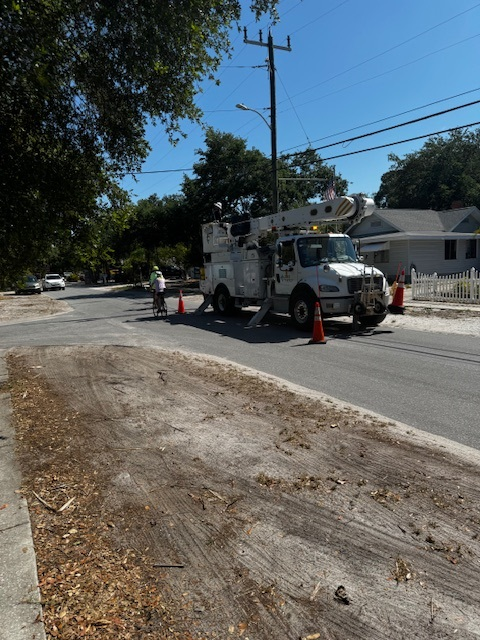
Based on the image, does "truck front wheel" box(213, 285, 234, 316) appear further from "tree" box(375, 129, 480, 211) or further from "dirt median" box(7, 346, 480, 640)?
"tree" box(375, 129, 480, 211)

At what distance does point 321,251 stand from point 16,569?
10.5m

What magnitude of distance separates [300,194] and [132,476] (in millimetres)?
29152

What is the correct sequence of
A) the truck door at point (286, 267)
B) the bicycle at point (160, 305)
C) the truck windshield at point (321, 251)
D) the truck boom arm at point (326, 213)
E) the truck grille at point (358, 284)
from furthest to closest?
the bicycle at point (160, 305), the truck door at point (286, 267), the truck windshield at point (321, 251), the truck boom arm at point (326, 213), the truck grille at point (358, 284)

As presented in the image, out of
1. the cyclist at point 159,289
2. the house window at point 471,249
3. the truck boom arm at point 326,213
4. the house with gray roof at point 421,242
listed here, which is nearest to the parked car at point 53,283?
the house with gray roof at point 421,242

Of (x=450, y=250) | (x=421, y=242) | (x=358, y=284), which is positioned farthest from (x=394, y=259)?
(x=358, y=284)

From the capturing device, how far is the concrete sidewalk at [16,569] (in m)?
2.21

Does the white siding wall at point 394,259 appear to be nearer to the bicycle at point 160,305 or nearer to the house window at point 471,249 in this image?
the house window at point 471,249

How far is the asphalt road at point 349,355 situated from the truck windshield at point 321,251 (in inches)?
71.2

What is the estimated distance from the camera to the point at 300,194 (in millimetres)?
30844

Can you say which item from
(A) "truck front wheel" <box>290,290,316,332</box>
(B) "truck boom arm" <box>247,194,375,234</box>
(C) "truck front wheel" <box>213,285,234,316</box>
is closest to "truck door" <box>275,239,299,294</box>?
(A) "truck front wheel" <box>290,290,316,332</box>

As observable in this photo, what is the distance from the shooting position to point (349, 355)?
860 cm

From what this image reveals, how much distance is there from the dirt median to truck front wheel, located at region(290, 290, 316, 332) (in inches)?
244

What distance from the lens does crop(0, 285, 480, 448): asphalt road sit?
5.42m

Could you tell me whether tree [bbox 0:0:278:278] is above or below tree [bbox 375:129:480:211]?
below
